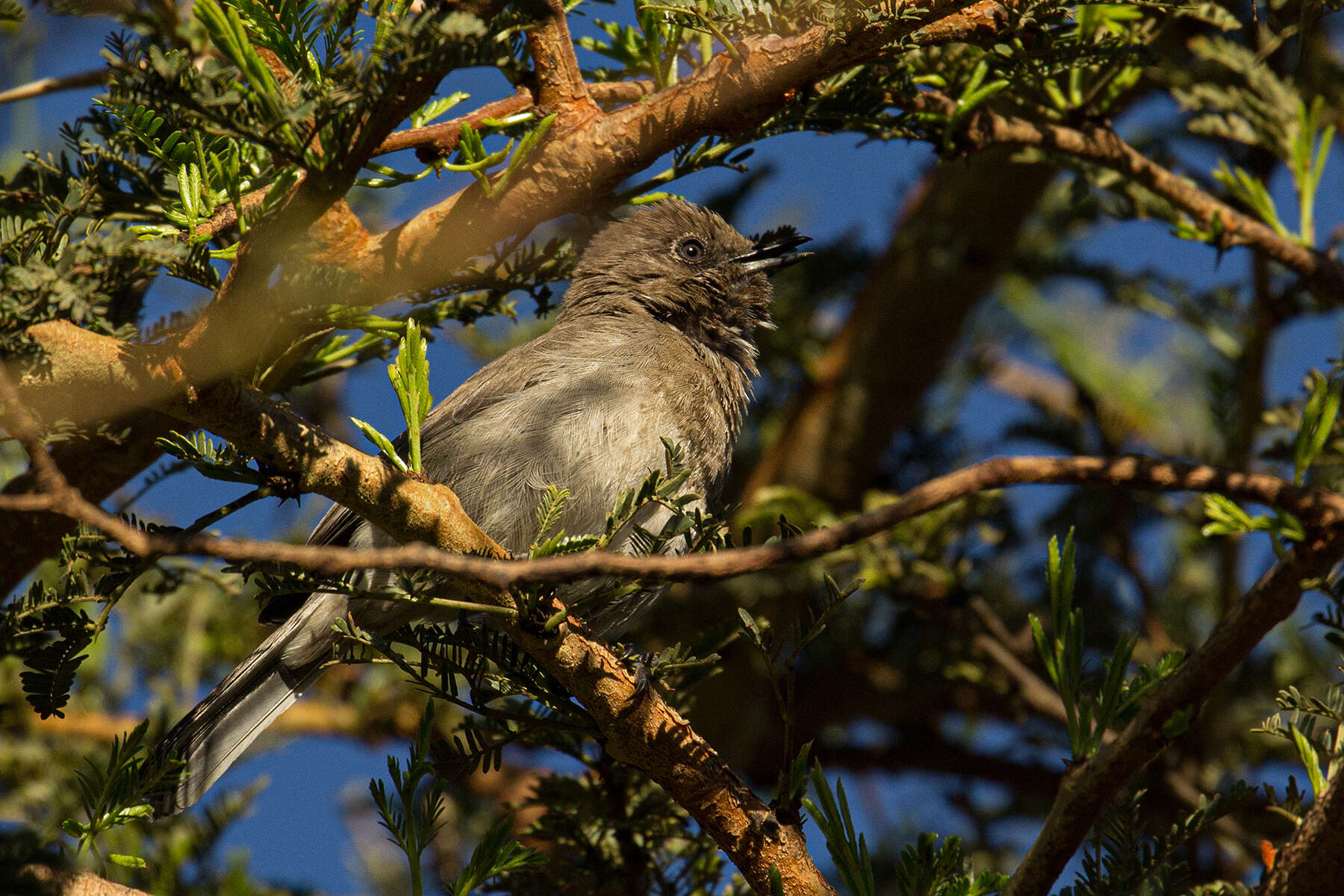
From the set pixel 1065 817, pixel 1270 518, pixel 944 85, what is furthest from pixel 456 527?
pixel 944 85

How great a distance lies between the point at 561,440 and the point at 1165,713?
204 cm

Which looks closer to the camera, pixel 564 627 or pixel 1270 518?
pixel 1270 518

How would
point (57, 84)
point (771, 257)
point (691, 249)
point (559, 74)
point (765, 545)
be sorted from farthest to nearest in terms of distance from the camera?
1. point (691, 249)
2. point (771, 257)
3. point (57, 84)
4. point (559, 74)
5. point (765, 545)

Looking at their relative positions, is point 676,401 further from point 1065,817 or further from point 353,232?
point 1065,817

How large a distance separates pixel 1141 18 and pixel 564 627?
2837 millimetres

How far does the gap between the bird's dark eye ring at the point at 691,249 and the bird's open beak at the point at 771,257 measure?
0.20 m

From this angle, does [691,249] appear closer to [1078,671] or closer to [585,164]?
[585,164]

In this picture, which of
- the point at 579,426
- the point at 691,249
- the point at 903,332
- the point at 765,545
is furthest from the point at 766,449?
the point at 765,545

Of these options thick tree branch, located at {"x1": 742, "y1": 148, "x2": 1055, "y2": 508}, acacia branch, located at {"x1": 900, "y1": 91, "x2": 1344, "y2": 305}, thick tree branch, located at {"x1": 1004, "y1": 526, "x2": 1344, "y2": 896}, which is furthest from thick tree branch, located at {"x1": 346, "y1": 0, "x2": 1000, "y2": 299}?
thick tree branch, located at {"x1": 742, "y1": 148, "x2": 1055, "y2": 508}

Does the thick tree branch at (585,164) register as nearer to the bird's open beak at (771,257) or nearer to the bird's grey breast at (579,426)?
the bird's grey breast at (579,426)

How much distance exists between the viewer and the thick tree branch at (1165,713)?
216 centimetres

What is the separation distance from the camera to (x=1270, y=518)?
2.15 m

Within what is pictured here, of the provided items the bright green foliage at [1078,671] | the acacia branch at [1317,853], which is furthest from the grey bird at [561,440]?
the acacia branch at [1317,853]

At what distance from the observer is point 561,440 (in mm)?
3689
